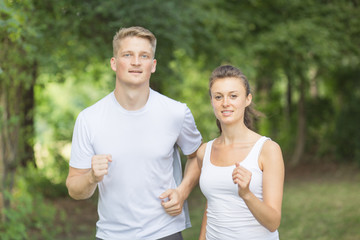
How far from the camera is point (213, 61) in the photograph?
347 inches

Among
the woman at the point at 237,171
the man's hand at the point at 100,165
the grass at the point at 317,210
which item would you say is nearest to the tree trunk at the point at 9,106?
the grass at the point at 317,210

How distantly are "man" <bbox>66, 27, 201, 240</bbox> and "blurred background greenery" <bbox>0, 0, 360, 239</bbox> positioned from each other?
88 centimetres

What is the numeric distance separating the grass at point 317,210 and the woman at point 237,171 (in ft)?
15.0

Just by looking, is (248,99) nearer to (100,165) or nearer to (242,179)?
(242,179)

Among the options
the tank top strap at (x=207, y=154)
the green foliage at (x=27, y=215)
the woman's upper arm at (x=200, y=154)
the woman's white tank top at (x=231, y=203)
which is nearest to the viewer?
the woman's white tank top at (x=231, y=203)

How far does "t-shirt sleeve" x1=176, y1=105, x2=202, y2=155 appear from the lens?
2.80 m

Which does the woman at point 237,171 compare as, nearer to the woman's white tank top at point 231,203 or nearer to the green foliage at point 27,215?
the woman's white tank top at point 231,203

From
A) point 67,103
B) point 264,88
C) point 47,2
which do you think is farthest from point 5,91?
point 67,103

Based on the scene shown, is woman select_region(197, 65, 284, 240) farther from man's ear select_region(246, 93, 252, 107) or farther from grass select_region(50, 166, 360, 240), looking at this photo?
grass select_region(50, 166, 360, 240)

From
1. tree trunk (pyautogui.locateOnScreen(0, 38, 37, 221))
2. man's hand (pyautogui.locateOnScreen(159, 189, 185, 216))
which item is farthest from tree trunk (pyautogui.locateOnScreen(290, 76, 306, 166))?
man's hand (pyautogui.locateOnScreen(159, 189, 185, 216))

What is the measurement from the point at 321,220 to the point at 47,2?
563 centimetres

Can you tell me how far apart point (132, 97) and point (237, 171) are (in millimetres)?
827

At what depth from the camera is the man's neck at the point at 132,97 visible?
2611mm

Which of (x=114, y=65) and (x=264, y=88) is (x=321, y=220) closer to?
(x=114, y=65)
